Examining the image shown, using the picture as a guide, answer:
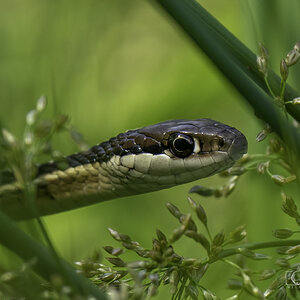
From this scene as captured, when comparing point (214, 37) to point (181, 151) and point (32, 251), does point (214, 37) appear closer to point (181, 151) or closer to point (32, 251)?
point (32, 251)

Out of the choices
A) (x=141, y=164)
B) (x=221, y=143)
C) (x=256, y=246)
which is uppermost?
(x=141, y=164)

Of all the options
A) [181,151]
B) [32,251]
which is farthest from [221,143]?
[32,251]

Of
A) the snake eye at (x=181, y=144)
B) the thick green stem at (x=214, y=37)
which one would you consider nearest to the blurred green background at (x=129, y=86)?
the thick green stem at (x=214, y=37)

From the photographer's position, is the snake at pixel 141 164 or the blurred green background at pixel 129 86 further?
the snake at pixel 141 164

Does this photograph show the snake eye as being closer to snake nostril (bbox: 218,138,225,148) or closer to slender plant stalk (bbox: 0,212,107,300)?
snake nostril (bbox: 218,138,225,148)

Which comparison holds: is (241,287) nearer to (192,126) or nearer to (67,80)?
(67,80)

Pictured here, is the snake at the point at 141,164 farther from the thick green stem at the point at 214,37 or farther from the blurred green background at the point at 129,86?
the thick green stem at the point at 214,37

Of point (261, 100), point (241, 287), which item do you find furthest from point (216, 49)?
point (241, 287)
